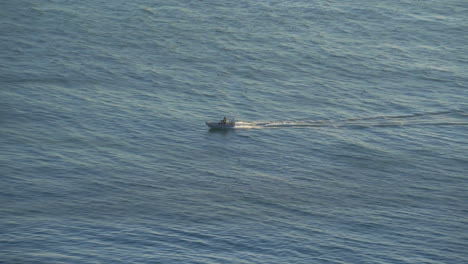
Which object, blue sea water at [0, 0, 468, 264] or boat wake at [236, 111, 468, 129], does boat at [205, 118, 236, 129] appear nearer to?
blue sea water at [0, 0, 468, 264]

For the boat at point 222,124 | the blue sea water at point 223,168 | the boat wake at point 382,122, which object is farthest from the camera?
the boat wake at point 382,122

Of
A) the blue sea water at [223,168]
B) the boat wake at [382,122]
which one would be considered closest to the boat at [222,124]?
the blue sea water at [223,168]

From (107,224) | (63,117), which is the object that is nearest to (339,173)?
(107,224)

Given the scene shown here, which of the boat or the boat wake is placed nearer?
the boat

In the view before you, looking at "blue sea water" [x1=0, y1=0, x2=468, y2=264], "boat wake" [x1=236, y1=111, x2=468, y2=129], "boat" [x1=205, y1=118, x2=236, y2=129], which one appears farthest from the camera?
"boat wake" [x1=236, y1=111, x2=468, y2=129]

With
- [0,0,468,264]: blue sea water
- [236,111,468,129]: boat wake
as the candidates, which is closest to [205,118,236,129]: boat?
[0,0,468,264]: blue sea water

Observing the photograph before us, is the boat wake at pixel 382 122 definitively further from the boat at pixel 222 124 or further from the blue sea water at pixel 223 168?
the boat at pixel 222 124

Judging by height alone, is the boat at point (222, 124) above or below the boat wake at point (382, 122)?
above
